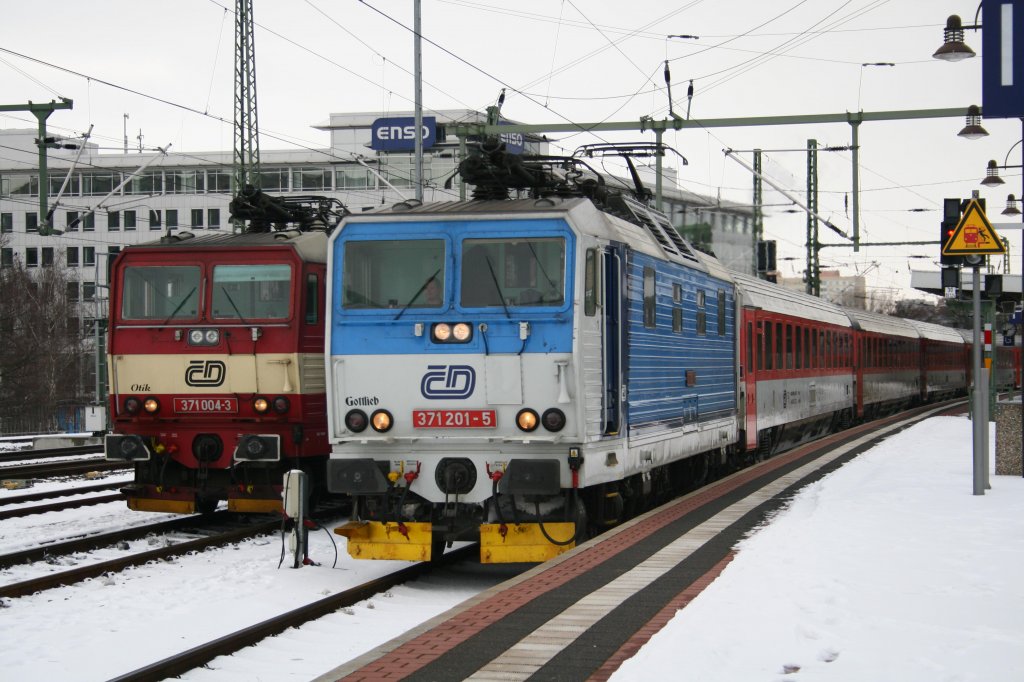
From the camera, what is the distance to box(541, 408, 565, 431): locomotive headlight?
10.4 meters

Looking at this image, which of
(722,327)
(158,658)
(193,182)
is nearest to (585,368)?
(158,658)

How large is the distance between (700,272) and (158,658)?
9399mm

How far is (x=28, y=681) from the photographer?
750 cm

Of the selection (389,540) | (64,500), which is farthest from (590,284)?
(64,500)

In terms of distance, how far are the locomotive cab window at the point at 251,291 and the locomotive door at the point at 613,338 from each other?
4085 mm

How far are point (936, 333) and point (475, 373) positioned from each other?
44.0m

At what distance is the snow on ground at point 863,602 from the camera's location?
6.50 meters

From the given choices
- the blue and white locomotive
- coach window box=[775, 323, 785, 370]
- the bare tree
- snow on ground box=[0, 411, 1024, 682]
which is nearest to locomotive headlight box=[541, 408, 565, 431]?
the blue and white locomotive

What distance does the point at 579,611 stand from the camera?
26.5 ft

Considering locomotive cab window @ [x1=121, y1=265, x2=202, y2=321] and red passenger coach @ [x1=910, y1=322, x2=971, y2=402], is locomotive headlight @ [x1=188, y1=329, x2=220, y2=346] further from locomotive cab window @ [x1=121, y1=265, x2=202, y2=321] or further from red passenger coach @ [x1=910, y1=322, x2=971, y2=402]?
red passenger coach @ [x1=910, y1=322, x2=971, y2=402]

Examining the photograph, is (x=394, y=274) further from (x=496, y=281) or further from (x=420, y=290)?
(x=496, y=281)

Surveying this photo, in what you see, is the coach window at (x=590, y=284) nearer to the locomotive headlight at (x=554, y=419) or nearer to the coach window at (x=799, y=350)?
the locomotive headlight at (x=554, y=419)

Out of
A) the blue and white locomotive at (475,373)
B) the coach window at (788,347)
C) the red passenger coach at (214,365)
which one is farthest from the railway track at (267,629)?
the coach window at (788,347)

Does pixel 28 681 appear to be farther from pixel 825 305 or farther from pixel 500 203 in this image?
pixel 825 305
